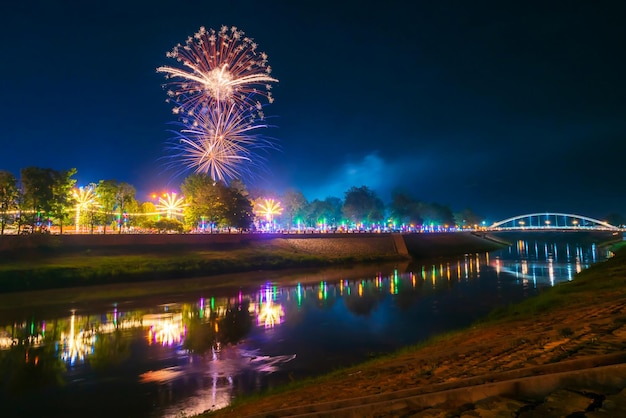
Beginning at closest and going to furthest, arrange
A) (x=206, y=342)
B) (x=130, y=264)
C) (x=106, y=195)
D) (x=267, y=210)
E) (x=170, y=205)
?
(x=206, y=342), (x=130, y=264), (x=106, y=195), (x=170, y=205), (x=267, y=210)

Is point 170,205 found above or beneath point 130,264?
above

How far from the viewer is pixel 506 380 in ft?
21.9

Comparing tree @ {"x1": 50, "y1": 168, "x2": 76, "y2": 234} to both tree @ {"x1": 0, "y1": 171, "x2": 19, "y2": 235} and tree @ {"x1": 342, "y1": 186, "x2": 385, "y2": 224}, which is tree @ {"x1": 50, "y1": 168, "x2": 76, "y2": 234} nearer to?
tree @ {"x1": 0, "y1": 171, "x2": 19, "y2": 235}

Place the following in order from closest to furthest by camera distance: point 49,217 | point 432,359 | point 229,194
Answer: point 432,359 < point 49,217 < point 229,194

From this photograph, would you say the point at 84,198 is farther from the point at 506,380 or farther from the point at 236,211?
the point at 506,380

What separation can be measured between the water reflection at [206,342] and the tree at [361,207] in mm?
94246

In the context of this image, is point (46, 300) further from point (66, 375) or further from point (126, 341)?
point (66, 375)

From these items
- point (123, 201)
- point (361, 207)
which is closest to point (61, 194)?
point (123, 201)

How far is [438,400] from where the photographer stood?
6.48 meters

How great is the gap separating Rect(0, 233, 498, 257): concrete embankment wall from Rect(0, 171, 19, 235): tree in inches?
237

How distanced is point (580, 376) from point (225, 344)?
18.6 metres

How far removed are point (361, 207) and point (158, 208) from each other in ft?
228

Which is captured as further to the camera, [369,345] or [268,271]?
[268,271]

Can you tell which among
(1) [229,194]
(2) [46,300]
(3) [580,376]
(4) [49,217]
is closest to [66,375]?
(3) [580,376]
